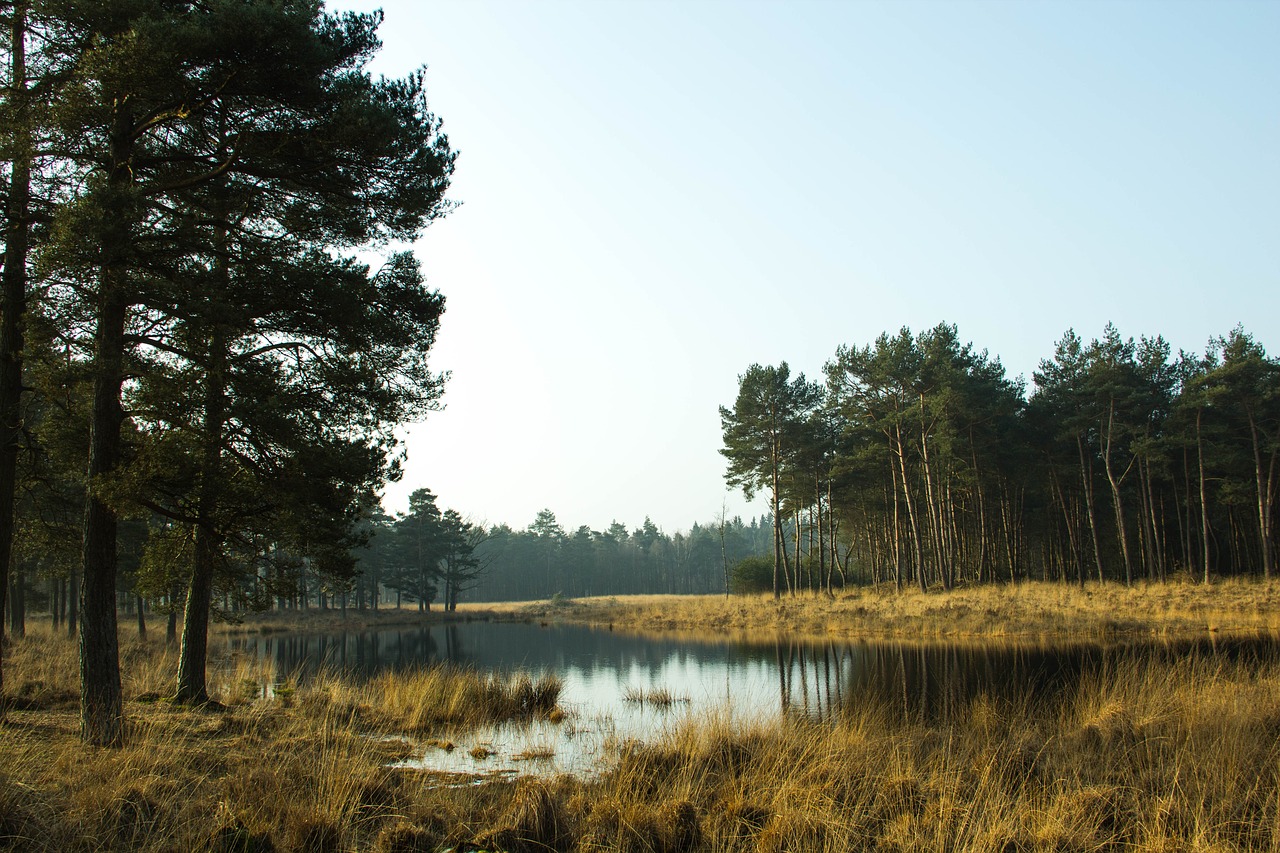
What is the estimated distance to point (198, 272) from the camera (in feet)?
28.7

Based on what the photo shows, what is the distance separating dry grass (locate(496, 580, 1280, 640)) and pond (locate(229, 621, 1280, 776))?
340 centimetres

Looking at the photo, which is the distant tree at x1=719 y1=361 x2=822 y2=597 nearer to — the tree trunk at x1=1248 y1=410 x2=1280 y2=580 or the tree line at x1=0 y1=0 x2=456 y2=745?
the tree trunk at x1=1248 y1=410 x2=1280 y2=580

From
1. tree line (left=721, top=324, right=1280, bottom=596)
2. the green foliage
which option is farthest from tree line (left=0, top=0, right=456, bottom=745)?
the green foliage

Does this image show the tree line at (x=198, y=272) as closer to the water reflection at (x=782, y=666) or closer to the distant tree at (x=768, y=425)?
the water reflection at (x=782, y=666)

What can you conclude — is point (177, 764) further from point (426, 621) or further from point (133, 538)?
point (426, 621)

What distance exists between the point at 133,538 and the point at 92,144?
670 inches

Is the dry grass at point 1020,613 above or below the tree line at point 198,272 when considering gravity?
below

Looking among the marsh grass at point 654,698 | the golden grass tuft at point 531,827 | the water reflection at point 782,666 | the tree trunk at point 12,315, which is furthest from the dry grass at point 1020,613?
the tree trunk at point 12,315

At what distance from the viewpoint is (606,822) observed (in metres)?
6.03

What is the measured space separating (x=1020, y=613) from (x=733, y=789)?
83.2 ft

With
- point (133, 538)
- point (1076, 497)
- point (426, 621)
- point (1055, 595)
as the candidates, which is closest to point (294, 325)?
point (133, 538)

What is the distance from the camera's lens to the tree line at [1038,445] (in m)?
34.8

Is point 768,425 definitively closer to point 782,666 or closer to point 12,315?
point 782,666

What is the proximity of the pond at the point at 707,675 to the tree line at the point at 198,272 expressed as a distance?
13.2 ft
